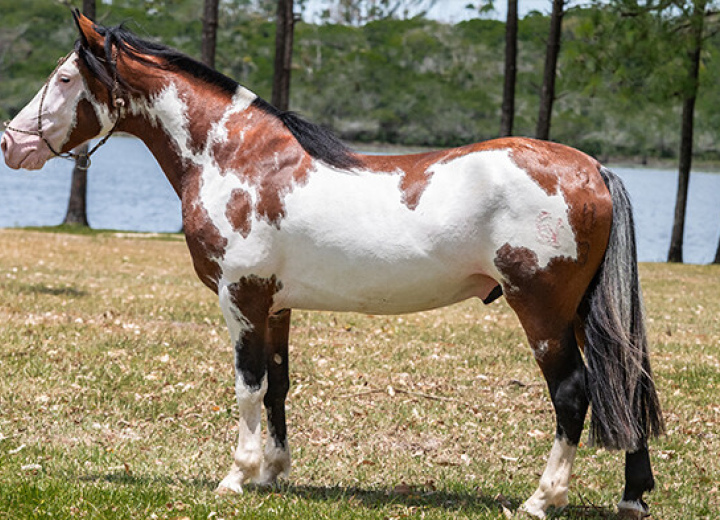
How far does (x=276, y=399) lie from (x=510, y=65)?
17225 mm

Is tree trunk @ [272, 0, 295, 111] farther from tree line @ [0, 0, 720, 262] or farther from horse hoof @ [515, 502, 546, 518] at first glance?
tree line @ [0, 0, 720, 262]

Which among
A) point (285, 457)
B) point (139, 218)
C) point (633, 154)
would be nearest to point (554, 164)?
point (285, 457)

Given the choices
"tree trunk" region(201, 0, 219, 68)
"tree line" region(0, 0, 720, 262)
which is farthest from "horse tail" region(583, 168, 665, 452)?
"tree line" region(0, 0, 720, 262)

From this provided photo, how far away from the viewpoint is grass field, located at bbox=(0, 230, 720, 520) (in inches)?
205

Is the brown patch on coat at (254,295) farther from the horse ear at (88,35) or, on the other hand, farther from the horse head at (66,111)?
the horse ear at (88,35)

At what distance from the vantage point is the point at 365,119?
377 ft

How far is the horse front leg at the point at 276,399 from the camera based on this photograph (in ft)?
18.0

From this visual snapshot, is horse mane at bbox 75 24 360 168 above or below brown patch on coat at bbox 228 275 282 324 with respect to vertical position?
above

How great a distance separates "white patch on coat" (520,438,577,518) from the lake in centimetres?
1107

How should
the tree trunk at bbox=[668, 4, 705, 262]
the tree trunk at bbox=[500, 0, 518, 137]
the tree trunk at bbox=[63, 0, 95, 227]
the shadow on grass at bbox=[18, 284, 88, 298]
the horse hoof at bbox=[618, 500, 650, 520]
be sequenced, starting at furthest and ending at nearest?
1. the tree trunk at bbox=[63, 0, 95, 227]
2. the tree trunk at bbox=[668, 4, 705, 262]
3. the tree trunk at bbox=[500, 0, 518, 137]
4. the shadow on grass at bbox=[18, 284, 88, 298]
5. the horse hoof at bbox=[618, 500, 650, 520]

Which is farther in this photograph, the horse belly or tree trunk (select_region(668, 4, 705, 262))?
tree trunk (select_region(668, 4, 705, 262))

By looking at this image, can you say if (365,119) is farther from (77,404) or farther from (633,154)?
(77,404)

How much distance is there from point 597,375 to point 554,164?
1076 mm

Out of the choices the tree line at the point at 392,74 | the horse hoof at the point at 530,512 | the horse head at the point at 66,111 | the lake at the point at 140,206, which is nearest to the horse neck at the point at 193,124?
the horse head at the point at 66,111
